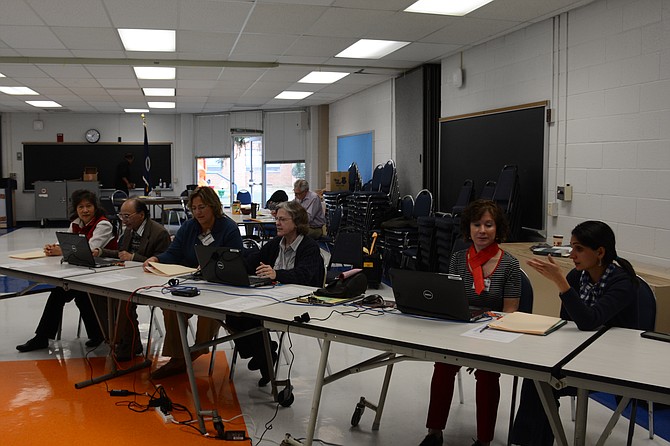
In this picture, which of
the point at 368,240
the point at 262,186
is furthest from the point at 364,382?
the point at 262,186

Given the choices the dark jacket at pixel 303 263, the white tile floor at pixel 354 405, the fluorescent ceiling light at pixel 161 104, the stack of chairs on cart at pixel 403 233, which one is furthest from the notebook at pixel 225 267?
the fluorescent ceiling light at pixel 161 104

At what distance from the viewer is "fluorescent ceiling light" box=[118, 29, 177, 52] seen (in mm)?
6824

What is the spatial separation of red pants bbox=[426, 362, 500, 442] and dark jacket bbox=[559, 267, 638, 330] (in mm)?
537

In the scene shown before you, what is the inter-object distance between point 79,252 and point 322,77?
20.3 feet

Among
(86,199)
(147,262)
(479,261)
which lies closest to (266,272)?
(147,262)

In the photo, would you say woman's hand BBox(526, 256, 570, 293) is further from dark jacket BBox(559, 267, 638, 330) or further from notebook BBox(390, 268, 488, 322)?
notebook BBox(390, 268, 488, 322)

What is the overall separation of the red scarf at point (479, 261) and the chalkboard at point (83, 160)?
14.1 meters

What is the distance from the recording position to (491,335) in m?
2.64

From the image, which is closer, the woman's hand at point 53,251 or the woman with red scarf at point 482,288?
the woman with red scarf at point 482,288

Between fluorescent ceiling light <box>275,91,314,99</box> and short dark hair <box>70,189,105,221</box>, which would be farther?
fluorescent ceiling light <box>275,91,314,99</box>

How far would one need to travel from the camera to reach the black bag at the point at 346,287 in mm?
3385

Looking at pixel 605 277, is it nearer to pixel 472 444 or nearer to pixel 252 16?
pixel 472 444

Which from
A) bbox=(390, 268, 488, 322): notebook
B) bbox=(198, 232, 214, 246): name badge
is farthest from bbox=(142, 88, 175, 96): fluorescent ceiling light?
bbox=(390, 268, 488, 322): notebook

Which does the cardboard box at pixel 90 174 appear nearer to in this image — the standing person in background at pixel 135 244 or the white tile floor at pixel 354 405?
the white tile floor at pixel 354 405
